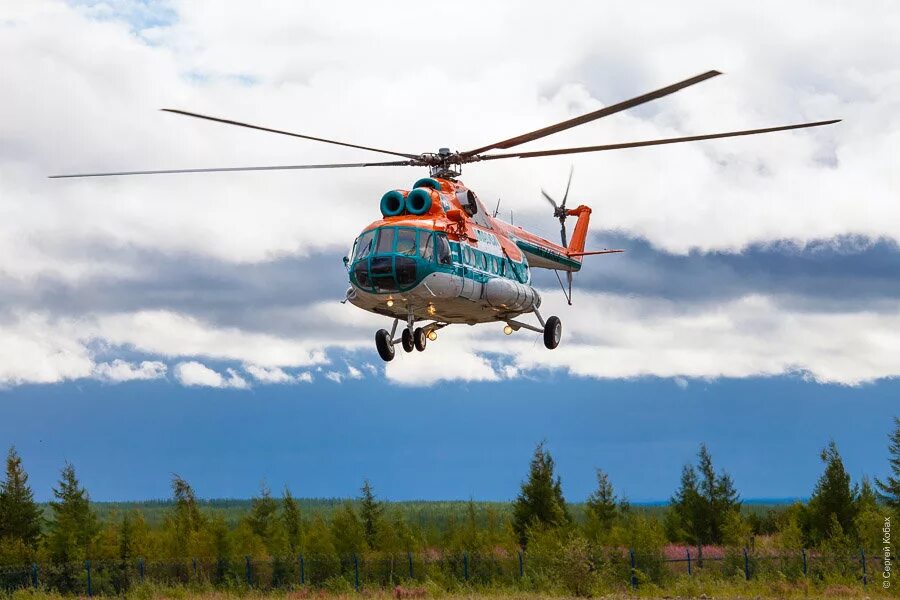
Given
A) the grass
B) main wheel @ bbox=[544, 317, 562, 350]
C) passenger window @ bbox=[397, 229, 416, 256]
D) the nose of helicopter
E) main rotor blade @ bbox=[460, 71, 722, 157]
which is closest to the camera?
main rotor blade @ bbox=[460, 71, 722, 157]

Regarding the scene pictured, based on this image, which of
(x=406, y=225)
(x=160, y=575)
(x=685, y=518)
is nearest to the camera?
(x=406, y=225)

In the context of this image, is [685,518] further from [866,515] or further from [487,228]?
[487,228]

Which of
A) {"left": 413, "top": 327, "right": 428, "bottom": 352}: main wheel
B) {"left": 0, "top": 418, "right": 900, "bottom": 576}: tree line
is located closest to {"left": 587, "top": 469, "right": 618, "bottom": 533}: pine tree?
{"left": 0, "top": 418, "right": 900, "bottom": 576}: tree line

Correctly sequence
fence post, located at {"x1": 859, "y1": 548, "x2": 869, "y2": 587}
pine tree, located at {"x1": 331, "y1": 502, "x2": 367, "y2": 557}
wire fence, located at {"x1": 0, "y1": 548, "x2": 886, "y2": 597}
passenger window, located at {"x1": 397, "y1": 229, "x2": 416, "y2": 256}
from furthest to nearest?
pine tree, located at {"x1": 331, "y1": 502, "x2": 367, "y2": 557}, wire fence, located at {"x1": 0, "y1": 548, "x2": 886, "y2": 597}, fence post, located at {"x1": 859, "y1": 548, "x2": 869, "y2": 587}, passenger window, located at {"x1": 397, "y1": 229, "x2": 416, "y2": 256}

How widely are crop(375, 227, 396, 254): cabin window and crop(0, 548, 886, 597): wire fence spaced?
17.1 metres

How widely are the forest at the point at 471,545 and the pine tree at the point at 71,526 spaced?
2.4 inches

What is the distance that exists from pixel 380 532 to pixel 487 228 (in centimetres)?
2297

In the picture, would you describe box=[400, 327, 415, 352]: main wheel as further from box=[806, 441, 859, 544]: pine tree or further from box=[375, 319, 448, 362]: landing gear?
box=[806, 441, 859, 544]: pine tree

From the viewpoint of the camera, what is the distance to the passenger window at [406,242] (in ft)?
86.5

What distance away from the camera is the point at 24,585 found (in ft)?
136

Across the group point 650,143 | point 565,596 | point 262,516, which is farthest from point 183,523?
point 650,143

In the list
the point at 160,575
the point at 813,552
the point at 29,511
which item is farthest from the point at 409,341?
the point at 29,511

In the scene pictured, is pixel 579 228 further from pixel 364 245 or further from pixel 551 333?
pixel 364 245

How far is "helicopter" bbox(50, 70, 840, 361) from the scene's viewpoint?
26312 millimetres
